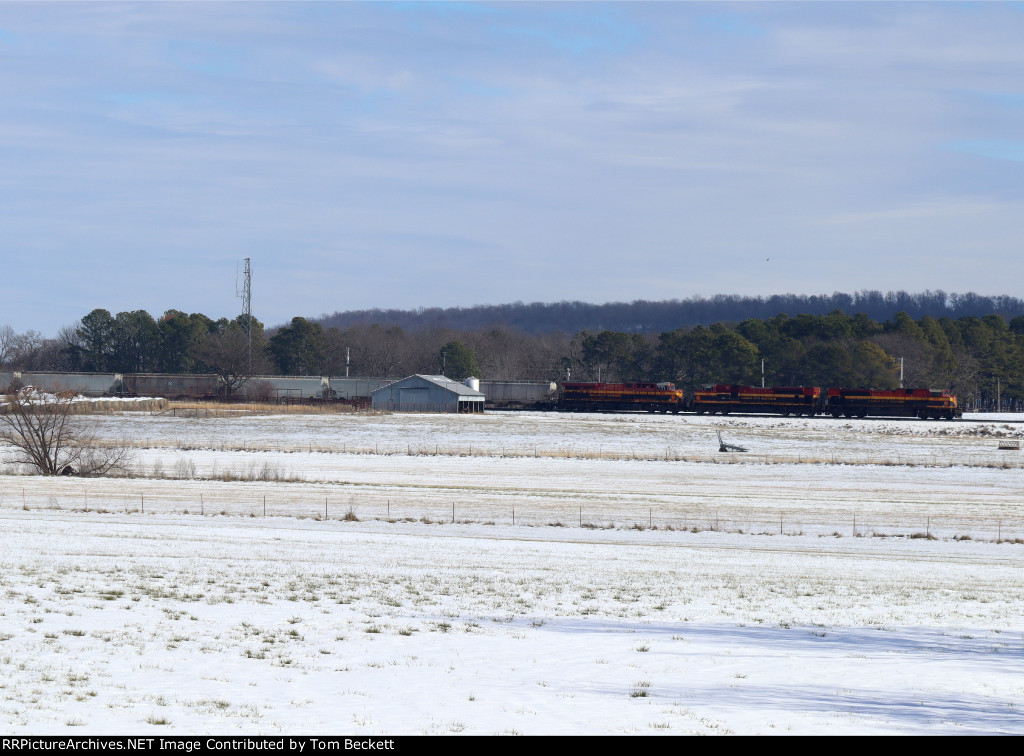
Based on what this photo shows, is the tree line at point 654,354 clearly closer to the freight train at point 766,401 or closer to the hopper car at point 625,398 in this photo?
the freight train at point 766,401

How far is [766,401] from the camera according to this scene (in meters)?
105

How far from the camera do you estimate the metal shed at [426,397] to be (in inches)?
3991

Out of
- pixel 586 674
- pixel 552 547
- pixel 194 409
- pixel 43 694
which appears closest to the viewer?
pixel 43 694

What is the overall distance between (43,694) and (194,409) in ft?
300

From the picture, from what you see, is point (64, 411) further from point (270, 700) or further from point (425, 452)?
point (270, 700)

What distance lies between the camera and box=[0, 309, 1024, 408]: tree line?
131 meters

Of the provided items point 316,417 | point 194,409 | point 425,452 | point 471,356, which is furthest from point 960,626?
point 471,356

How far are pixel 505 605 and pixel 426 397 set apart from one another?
86219 millimetres

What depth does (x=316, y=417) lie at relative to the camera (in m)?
90.0

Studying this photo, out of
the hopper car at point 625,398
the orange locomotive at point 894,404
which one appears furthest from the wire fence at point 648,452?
the hopper car at point 625,398

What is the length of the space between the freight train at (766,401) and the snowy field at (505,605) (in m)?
57.8

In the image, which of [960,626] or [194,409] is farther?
[194,409]

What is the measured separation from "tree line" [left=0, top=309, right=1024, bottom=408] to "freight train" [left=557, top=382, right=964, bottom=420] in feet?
81.9
